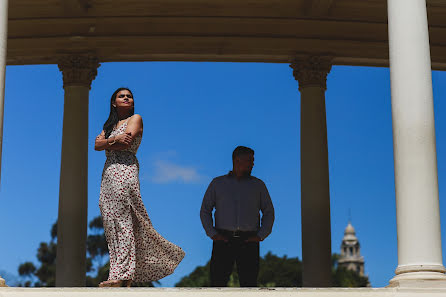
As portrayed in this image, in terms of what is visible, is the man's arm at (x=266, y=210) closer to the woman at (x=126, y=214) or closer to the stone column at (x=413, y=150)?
the woman at (x=126, y=214)

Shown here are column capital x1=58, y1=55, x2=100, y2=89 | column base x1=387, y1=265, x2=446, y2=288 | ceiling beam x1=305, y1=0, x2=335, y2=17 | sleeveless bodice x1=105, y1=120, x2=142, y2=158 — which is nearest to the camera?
column base x1=387, y1=265, x2=446, y2=288

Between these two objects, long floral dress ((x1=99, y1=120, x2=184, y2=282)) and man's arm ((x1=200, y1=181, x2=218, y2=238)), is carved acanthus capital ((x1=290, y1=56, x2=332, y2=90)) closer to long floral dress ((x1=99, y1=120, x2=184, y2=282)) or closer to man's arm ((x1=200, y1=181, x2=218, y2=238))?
man's arm ((x1=200, y1=181, x2=218, y2=238))

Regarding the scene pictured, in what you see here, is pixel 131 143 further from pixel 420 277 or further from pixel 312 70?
pixel 312 70

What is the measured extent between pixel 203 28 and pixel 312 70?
42.6 feet

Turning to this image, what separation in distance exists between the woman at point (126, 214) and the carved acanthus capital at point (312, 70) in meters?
37.6

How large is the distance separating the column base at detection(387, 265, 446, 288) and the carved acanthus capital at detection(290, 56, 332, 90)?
40025 millimetres

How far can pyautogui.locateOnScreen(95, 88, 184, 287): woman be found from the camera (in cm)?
5262

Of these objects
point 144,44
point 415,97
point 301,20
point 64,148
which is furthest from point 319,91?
point 415,97

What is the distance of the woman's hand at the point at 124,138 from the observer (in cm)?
5350

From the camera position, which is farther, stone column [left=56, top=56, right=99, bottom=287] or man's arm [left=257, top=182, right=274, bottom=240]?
stone column [left=56, top=56, right=99, bottom=287]

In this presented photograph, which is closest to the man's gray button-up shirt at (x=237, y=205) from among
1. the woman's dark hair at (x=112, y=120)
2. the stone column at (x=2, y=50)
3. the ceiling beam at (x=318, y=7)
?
the woman's dark hair at (x=112, y=120)

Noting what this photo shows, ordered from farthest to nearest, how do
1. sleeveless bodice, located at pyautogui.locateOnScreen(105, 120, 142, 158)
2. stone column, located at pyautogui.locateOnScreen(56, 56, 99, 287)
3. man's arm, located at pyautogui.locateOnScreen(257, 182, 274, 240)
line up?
1. stone column, located at pyautogui.locateOnScreen(56, 56, 99, 287)
2. man's arm, located at pyautogui.locateOnScreen(257, 182, 274, 240)
3. sleeveless bodice, located at pyautogui.locateOnScreen(105, 120, 142, 158)

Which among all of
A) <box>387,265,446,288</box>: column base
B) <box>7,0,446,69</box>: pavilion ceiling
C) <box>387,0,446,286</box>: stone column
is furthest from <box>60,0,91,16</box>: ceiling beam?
<box>387,265,446,288</box>: column base

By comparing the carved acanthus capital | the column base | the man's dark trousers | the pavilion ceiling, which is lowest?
the column base
